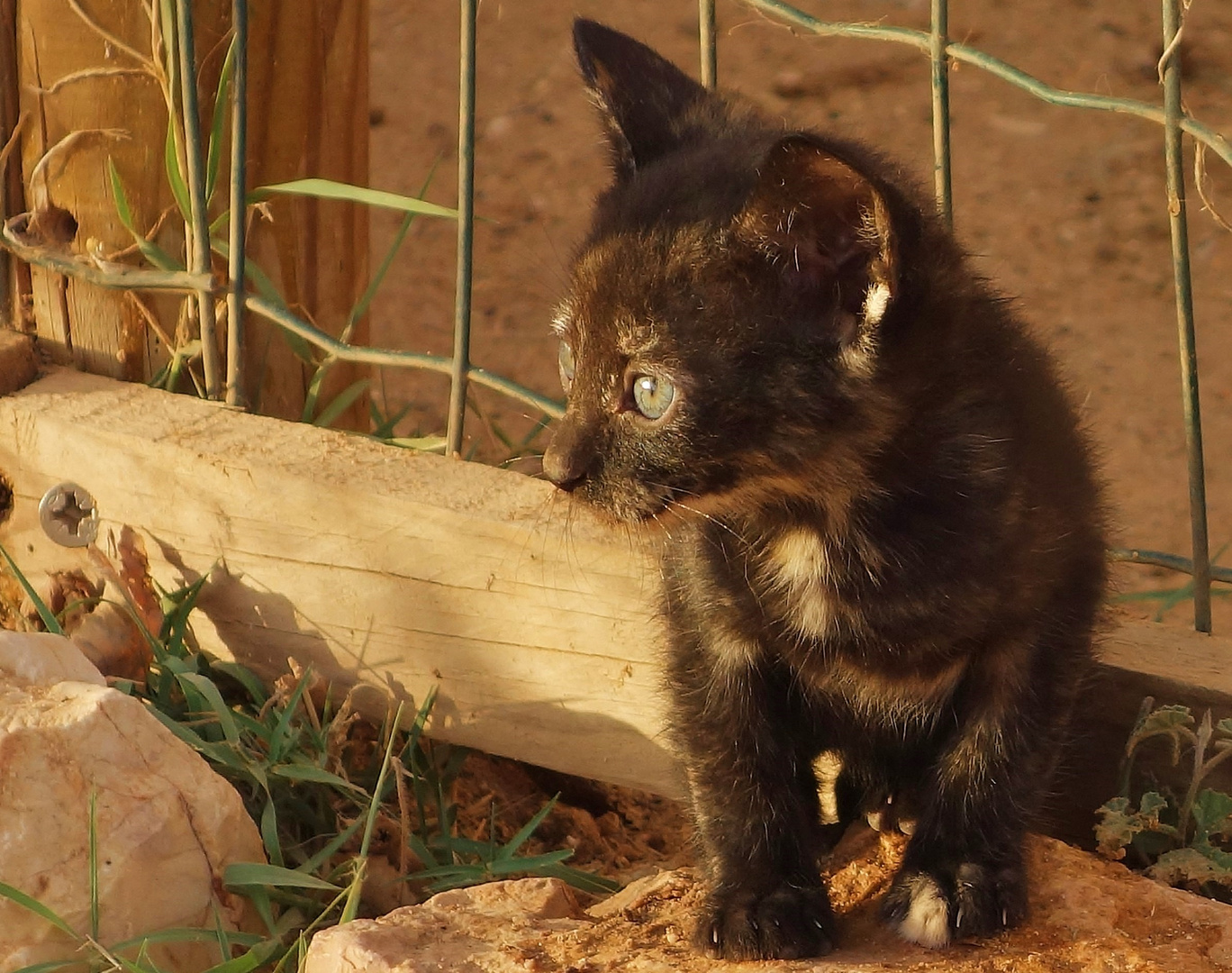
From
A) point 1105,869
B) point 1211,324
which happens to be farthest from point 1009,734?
point 1211,324

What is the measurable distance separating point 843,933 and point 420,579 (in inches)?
43.2

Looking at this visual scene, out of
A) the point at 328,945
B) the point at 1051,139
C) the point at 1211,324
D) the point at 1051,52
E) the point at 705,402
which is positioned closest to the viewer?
the point at 705,402

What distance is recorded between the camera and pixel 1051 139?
6.62 meters

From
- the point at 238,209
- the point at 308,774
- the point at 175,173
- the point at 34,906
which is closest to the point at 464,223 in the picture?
the point at 238,209

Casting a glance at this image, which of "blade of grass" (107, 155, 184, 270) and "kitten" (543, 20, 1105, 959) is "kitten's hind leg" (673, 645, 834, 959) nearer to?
"kitten" (543, 20, 1105, 959)

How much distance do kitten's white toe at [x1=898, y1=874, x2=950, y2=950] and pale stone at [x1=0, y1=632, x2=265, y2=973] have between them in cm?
108

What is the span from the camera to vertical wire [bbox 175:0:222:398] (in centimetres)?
313

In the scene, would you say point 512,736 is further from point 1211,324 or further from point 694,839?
point 1211,324

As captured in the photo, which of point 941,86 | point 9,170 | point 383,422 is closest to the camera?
point 941,86

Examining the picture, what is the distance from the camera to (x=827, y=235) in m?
2.05

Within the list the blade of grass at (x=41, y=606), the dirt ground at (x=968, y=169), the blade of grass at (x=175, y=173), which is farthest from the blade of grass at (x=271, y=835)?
the dirt ground at (x=968, y=169)

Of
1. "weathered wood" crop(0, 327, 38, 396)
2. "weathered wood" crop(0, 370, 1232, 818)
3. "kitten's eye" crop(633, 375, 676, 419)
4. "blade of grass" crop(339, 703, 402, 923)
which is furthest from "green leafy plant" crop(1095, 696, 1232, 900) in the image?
"weathered wood" crop(0, 327, 38, 396)

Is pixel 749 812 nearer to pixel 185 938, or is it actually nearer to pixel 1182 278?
pixel 185 938

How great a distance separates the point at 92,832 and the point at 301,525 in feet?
2.91
